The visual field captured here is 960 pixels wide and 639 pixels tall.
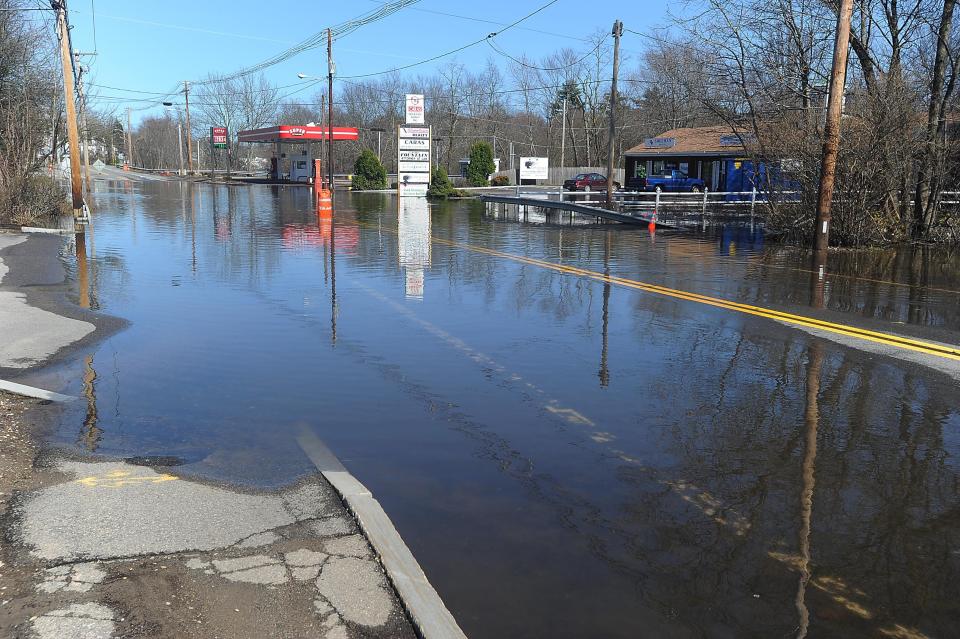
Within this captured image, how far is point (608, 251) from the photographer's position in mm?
21141

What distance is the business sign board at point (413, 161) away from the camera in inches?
2213

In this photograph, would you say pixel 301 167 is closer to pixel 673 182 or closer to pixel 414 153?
pixel 414 153

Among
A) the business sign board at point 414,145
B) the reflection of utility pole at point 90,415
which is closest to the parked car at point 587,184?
the business sign board at point 414,145

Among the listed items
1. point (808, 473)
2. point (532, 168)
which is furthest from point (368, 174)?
point (808, 473)

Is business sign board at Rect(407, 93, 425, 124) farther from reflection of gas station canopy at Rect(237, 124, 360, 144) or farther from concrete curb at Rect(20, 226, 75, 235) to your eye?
concrete curb at Rect(20, 226, 75, 235)

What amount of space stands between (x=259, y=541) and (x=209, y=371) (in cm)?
432

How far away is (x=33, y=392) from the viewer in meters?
7.44

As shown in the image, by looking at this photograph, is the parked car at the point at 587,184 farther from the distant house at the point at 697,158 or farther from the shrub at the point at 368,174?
the shrub at the point at 368,174

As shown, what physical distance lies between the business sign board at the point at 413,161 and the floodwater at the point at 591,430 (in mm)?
42504

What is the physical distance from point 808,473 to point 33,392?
6623 millimetres

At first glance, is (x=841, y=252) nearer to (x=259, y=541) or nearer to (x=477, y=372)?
(x=477, y=372)

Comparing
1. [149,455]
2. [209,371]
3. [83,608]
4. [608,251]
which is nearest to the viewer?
[83,608]

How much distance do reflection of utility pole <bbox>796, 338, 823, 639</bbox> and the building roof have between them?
4056cm

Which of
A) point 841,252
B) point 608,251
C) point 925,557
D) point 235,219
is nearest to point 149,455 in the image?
point 925,557
